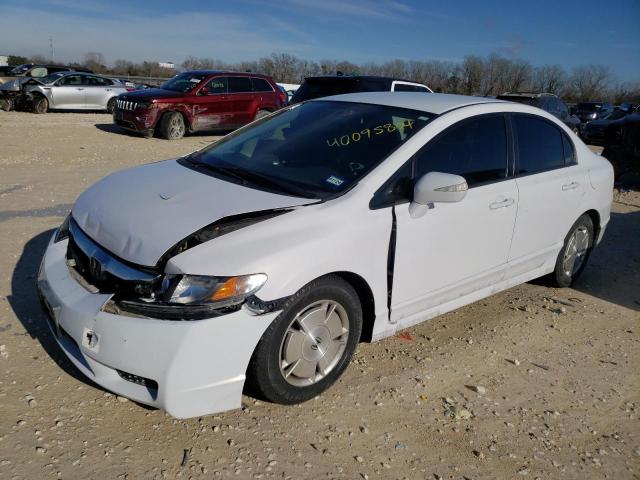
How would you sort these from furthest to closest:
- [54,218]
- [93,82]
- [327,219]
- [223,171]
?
[93,82]
[54,218]
[223,171]
[327,219]

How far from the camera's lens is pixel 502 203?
3.71m

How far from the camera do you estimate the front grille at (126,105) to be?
1295 centimetres

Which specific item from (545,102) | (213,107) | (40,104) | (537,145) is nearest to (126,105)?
(213,107)

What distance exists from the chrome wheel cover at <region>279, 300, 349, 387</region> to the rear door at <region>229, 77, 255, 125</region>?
12.1m

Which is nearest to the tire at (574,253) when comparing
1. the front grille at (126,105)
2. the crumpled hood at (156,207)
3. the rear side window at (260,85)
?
the crumpled hood at (156,207)

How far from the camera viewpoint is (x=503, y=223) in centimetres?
375

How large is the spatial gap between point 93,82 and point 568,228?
58.2ft

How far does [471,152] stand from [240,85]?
465 inches

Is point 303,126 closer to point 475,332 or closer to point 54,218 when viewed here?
point 475,332

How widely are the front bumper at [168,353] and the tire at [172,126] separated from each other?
437 inches

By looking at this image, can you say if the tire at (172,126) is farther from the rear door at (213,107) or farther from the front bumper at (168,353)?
the front bumper at (168,353)

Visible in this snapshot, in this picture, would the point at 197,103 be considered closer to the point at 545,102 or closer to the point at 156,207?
the point at 545,102

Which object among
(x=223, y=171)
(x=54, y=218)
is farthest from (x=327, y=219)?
(x=54, y=218)

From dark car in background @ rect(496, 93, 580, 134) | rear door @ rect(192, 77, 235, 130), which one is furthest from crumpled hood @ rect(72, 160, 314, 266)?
dark car in background @ rect(496, 93, 580, 134)
